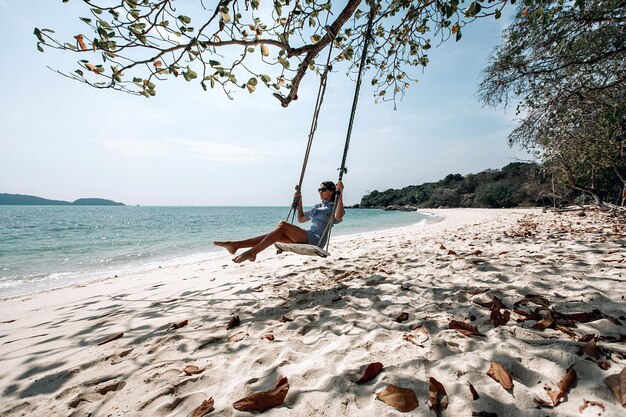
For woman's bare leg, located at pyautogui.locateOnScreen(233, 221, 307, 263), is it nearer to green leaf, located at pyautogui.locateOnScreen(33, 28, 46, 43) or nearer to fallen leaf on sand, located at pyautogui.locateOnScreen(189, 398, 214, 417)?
fallen leaf on sand, located at pyautogui.locateOnScreen(189, 398, 214, 417)

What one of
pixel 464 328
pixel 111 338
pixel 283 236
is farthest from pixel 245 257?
pixel 464 328

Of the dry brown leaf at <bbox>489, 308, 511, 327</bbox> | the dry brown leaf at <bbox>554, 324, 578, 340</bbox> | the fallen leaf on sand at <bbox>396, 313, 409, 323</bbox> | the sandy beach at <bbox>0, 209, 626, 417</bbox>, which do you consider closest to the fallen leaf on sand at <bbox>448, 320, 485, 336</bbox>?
the sandy beach at <bbox>0, 209, 626, 417</bbox>

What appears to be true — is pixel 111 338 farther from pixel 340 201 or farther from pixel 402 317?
pixel 340 201

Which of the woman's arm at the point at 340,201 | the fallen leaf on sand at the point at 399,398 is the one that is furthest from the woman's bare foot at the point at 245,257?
the fallen leaf on sand at the point at 399,398

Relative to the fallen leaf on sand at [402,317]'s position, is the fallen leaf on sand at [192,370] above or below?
below

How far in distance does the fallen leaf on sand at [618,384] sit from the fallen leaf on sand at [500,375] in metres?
0.40

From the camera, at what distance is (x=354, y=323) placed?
96.3 inches

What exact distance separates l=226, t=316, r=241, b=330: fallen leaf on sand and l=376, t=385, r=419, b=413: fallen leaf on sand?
5.16 ft

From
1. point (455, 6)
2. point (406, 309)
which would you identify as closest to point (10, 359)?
point (406, 309)

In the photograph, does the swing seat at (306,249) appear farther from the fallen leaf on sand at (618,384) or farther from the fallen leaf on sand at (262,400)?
the fallen leaf on sand at (618,384)

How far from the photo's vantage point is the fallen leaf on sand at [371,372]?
65.1 inches

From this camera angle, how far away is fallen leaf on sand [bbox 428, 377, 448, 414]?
1.40 m

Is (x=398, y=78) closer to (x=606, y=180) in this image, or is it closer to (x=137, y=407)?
(x=137, y=407)

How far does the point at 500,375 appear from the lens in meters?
1.54
